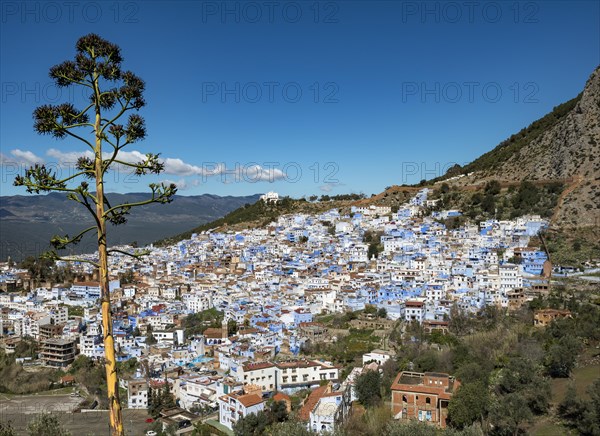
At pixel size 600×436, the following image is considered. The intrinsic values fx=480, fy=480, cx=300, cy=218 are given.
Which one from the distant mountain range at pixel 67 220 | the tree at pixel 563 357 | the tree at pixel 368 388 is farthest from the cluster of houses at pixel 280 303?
the distant mountain range at pixel 67 220

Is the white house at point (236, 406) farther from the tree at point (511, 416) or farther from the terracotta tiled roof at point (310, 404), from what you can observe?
the tree at point (511, 416)

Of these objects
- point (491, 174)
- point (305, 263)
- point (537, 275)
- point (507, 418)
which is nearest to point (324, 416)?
point (507, 418)

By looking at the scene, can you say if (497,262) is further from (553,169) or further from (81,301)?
(81,301)

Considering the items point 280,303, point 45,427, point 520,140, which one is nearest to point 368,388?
point 45,427

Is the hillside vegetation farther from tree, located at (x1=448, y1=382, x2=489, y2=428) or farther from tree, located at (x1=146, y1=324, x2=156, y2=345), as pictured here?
tree, located at (x1=448, y1=382, x2=489, y2=428)

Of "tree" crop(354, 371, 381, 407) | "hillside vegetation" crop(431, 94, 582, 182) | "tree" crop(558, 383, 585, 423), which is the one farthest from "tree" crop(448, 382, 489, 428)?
"hillside vegetation" crop(431, 94, 582, 182)

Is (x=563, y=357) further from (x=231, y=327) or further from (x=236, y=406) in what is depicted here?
(x=231, y=327)

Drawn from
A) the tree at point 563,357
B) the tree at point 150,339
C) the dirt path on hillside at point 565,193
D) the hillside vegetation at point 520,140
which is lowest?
the tree at point 150,339
